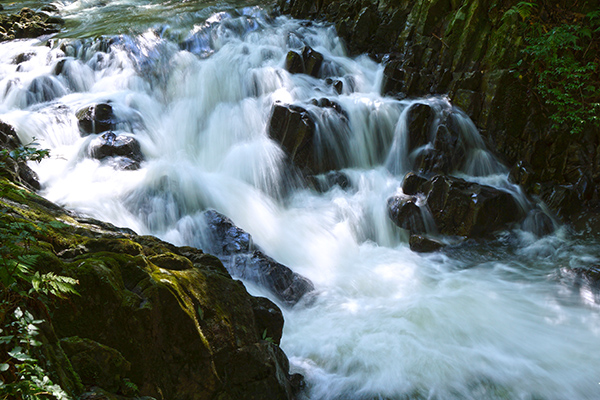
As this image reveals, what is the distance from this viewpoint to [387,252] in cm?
744

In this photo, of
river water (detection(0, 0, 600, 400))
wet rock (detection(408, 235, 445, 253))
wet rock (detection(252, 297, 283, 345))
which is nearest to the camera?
wet rock (detection(252, 297, 283, 345))

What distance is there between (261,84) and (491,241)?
6.56m

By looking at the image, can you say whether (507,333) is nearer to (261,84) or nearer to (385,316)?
(385,316)

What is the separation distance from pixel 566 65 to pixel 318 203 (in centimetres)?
565

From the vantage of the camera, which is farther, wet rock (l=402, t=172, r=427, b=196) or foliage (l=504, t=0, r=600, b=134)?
wet rock (l=402, t=172, r=427, b=196)

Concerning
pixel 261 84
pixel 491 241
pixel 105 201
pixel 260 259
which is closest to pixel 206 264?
pixel 260 259

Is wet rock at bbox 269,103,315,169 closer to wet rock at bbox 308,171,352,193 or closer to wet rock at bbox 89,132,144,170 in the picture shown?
wet rock at bbox 308,171,352,193

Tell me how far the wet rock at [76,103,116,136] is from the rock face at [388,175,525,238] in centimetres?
648

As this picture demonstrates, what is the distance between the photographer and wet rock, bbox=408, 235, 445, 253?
7324 mm

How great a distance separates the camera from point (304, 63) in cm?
1103

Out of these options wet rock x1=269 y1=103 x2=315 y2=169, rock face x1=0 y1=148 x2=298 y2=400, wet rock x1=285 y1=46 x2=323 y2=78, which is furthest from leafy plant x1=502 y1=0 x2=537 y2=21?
rock face x1=0 y1=148 x2=298 y2=400

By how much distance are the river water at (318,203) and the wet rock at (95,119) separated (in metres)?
0.19

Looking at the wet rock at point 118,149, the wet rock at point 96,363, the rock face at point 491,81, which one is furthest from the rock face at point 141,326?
the rock face at point 491,81

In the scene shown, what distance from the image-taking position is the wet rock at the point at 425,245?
7.32 metres
